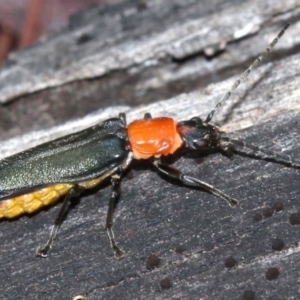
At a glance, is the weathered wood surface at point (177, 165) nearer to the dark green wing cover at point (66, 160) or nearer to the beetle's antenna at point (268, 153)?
the beetle's antenna at point (268, 153)

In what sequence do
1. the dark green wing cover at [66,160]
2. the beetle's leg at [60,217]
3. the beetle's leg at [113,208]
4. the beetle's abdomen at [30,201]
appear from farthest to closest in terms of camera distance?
1. the dark green wing cover at [66,160]
2. the beetle's abdomen at [30,201]
3. the beetle's leg at [60,217]
4. the beetle's leg at [113,208]

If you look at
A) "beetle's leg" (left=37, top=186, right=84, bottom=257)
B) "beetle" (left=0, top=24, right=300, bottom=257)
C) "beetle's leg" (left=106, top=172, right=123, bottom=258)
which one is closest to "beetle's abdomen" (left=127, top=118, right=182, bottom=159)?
"beetle" (left=0, top=24, right=300, bottom=257)

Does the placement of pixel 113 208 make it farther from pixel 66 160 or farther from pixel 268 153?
pixel 268 153

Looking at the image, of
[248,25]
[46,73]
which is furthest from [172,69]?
[46,73]

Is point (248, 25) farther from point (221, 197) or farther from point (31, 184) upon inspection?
point (31, 184)

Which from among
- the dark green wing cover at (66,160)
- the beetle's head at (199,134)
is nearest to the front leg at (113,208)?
the dark green wing cover at (66,160)

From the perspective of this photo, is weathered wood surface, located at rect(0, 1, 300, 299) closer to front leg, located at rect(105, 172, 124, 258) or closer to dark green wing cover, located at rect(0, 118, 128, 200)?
front leg, located at rect(105, 172, 124, 258)

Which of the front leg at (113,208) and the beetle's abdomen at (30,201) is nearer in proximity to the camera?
the front leg at (113,208)
